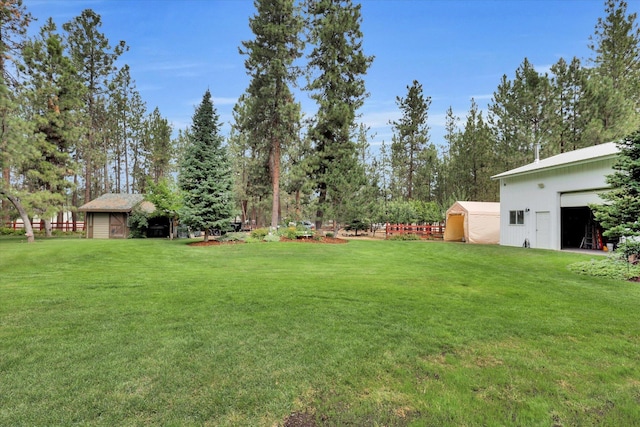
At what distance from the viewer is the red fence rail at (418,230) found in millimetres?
23484

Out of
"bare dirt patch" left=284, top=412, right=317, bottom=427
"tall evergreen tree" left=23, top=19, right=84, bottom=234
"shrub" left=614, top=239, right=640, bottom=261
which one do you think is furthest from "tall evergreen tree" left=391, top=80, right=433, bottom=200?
"bare dirt patch" left=284, top=412, right=317, bottom=427

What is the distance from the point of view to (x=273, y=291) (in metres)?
6.35

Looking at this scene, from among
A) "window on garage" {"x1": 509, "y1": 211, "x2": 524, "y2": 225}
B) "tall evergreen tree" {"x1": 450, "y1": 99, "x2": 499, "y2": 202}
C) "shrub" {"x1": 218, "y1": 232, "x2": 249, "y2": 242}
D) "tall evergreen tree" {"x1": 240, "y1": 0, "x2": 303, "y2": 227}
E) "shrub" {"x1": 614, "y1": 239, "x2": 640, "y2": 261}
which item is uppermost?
"tall evergreen tree" {"x1": 240, "y1": 0, "x2": 303, "y2": 227}

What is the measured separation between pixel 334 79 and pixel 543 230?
1525 centimetres

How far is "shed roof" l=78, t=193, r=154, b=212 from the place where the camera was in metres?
21.9

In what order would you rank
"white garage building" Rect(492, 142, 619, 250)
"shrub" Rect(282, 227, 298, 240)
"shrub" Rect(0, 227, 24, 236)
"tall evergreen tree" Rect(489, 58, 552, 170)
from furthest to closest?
"shrub" Rect(0, 227, 24, 236), "tall evergreen tree" Rect(489, 58, 552, 170), "shrub" Rect(282, 227, 298, 240), "white garage building" Rect(492, 142, 619, 250)

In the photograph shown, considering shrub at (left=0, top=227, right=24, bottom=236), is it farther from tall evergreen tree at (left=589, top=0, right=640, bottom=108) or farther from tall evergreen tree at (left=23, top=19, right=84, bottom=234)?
tall evergreen tree at (left=589, top=0, right=640, bottom=108)

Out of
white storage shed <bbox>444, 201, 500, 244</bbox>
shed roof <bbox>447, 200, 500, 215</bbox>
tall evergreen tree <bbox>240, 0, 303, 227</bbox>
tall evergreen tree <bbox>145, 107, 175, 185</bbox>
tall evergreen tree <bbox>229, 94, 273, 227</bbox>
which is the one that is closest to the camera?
white storage shed <bbox>444, 201, 500, 244</bbox>

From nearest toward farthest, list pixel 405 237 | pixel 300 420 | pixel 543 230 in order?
1. pixel 300 420
2. pixel 543 230
3. pixel 405 237

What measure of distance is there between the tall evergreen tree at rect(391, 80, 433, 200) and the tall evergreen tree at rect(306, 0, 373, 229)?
32.7 ft

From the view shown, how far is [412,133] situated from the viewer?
106 feet

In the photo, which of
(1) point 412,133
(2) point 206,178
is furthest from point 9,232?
(1) point 412,133

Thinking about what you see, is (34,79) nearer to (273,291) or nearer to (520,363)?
(273,291)

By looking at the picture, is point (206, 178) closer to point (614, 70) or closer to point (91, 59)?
point (91, 59)
